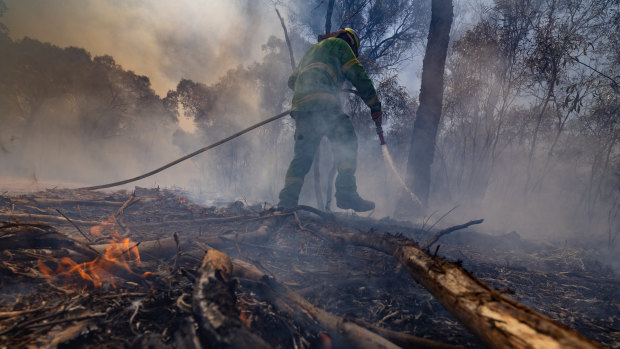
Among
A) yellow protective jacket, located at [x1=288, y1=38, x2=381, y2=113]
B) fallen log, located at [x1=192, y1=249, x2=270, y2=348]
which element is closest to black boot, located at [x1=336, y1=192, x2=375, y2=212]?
yellow protective jacket, located at [x1=288, y1=38, x2=381, y2=113]

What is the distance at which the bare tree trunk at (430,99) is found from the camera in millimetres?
8477

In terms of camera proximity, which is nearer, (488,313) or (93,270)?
(488,313)

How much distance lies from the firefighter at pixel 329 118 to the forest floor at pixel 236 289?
0.71 metres

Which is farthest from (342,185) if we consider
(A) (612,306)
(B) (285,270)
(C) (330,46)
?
(A) (612,306)

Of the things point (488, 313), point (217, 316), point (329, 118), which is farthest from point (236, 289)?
point (329, 118)

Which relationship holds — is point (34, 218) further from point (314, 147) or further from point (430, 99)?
point (430, 99)

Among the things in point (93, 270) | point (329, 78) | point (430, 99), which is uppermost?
point (430, 99)

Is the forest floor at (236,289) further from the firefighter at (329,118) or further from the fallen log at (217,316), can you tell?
the firefighter at (329,118)

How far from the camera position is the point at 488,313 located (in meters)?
0.84

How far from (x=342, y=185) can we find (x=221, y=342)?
3.19 meters

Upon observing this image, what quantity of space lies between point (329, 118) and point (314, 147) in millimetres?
530

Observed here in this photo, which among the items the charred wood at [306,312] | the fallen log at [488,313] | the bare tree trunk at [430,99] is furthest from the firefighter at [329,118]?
the bare tree trunk at [430,99]

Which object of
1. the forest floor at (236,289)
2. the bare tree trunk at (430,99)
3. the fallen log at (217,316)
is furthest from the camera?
the bare tree trunk at (430,99)

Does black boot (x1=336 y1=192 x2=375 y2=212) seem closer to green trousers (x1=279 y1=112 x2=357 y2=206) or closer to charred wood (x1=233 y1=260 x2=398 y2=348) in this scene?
green trousers (x1=279 y1=112 x2=357 y2=206)
